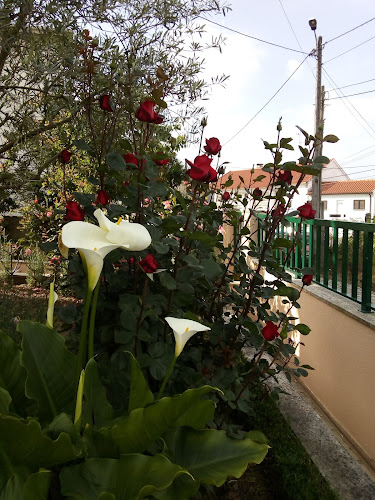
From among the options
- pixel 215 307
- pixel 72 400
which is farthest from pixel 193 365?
pixel 72 400

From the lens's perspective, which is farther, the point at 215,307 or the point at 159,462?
the point at 215,307

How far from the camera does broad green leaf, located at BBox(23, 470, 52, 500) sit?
1004 millimetres

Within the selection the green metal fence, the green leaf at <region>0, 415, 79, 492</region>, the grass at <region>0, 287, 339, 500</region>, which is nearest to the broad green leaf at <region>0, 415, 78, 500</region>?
the green leaf at <region>0, 415, 79, 492</region>

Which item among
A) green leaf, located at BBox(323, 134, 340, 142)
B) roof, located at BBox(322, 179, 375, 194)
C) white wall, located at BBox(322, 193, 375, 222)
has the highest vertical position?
roof, located at BBox(322, 179, 375, 194)

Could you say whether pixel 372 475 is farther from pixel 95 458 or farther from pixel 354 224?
pixel 95 458

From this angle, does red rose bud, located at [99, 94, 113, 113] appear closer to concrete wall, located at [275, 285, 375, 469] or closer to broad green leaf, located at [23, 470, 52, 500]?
broad green leaf, located at [23, 470, 52, 500]

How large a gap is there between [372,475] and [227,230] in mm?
4459

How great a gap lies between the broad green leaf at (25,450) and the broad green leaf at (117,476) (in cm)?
6

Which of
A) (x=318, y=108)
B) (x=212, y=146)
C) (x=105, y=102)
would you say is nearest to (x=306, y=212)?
(x=212, y=146)

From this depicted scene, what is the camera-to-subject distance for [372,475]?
7.18 feet

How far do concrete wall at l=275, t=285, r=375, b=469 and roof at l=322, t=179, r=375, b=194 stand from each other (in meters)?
39.9

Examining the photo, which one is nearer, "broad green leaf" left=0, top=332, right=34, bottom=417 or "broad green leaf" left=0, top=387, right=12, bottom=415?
"broad green leaf" left=0, top=387, right=12, bottom=415

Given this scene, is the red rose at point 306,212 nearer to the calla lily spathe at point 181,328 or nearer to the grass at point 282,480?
the calla lily spathe at point 181,328

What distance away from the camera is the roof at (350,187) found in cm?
3945
